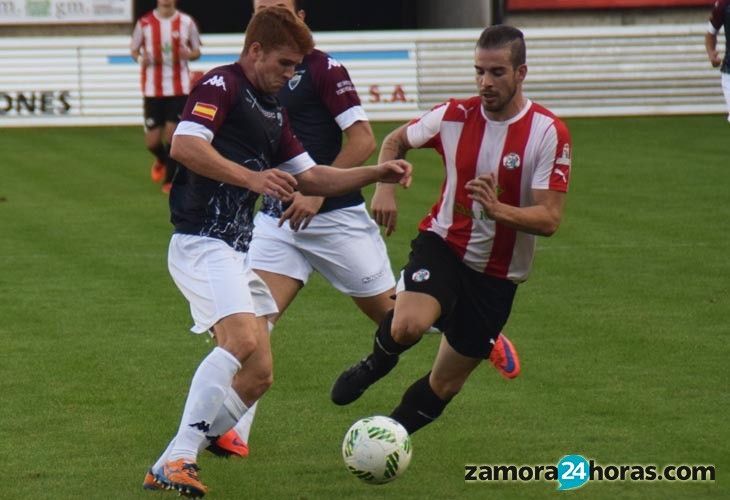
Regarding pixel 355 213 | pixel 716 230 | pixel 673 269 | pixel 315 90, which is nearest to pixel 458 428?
pixel 355 213

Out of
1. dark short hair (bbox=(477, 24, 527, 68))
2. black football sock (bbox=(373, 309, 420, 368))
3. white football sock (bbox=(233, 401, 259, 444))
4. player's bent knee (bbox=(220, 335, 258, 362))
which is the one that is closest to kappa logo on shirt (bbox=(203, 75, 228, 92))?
player's bent knee (bbox=(220, 335, 258, 362))

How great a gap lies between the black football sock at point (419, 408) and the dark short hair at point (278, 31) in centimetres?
169

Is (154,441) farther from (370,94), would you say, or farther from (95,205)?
(370,94)

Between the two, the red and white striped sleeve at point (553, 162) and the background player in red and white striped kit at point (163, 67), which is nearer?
the red and white striped sleeve at point (553, 162)

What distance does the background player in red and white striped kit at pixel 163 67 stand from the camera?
717 inches

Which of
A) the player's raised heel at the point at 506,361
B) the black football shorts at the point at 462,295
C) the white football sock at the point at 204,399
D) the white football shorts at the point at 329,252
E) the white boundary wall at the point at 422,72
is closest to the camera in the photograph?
the white football sock at the point at 204,399

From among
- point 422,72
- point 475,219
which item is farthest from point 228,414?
point 422,72

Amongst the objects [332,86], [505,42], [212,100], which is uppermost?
[505,42]

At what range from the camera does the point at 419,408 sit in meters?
7.07

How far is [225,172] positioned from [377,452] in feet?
4.27

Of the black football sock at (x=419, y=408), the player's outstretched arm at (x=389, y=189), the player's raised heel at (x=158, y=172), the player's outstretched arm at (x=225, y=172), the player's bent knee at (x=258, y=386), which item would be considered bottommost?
the player's raised heel at (x=158, y=172)

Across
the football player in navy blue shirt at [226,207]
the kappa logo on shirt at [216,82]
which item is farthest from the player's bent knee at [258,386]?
the kappa logo on shirt at [216,82]

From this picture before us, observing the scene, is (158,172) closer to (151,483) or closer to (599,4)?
(151,483)

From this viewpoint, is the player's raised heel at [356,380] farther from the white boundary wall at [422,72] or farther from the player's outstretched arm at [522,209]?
the white boundary wall at [422,72]
